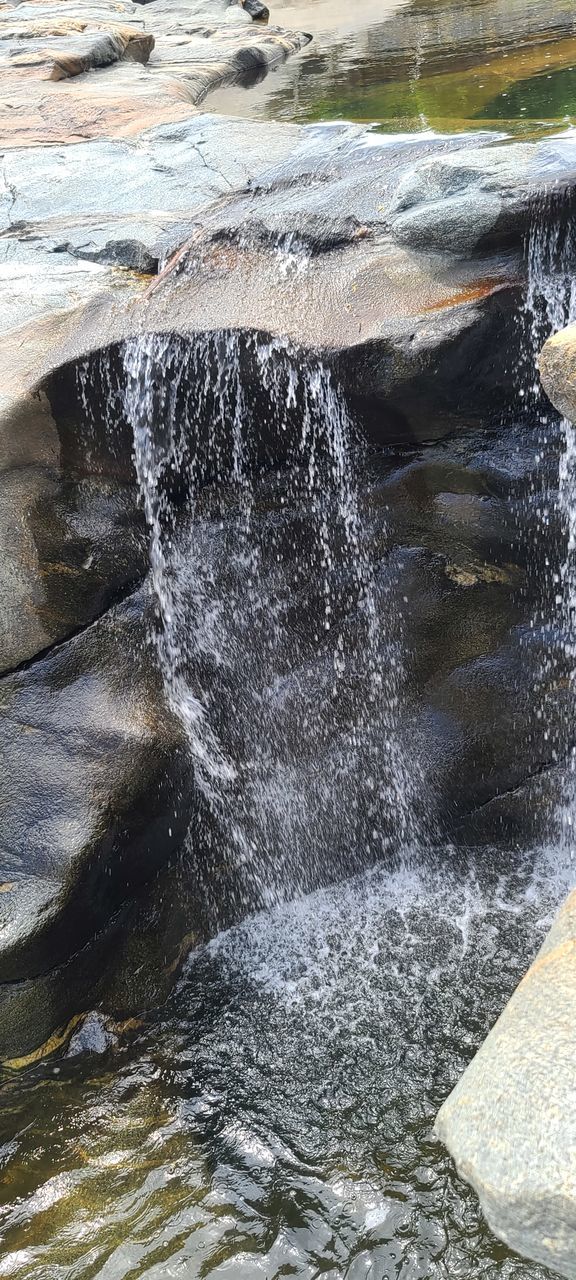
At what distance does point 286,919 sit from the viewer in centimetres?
474

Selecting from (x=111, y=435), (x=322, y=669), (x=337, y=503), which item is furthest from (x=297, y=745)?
(x=111, y=435)

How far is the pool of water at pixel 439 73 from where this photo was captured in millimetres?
7316

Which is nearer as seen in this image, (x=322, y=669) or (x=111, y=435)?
(x=111, y=435)

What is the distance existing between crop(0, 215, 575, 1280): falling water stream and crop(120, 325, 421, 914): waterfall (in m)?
0.01

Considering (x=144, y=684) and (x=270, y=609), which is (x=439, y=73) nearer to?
(x=270, y=609)

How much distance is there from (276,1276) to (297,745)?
219 cm

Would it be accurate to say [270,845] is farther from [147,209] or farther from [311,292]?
[147,209]

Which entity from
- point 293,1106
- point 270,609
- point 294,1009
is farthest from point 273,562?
point 293,1106

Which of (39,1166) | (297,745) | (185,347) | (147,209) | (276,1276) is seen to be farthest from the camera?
(147,209)

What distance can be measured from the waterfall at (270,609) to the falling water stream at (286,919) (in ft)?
0.04

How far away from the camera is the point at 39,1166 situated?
374cm

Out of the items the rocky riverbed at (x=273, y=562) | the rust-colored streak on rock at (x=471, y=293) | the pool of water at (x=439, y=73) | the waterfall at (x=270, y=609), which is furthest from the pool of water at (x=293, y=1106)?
the pool of water at (x=439, y=73)

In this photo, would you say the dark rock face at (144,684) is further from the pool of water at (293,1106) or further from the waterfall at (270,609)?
the pool of water at (293,1106)

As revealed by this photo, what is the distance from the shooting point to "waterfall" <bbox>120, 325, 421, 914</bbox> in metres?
4.45
